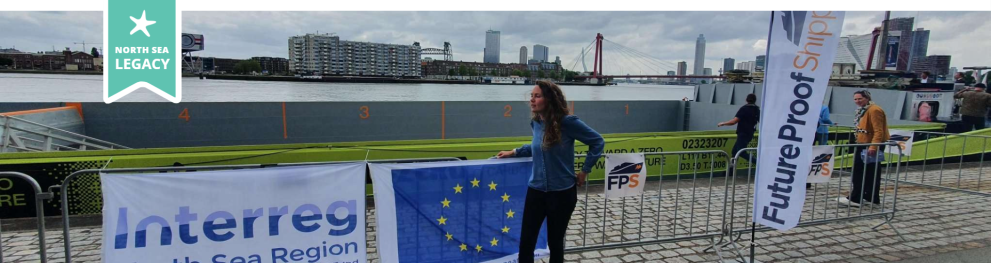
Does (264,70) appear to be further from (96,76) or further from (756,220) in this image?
(756,220)

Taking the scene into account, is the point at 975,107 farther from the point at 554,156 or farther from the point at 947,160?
the point at 554,156

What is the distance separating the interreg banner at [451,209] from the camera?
3443 mm

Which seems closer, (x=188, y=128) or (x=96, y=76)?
(x=188, y=128)

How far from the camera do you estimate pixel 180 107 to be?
41.0ft

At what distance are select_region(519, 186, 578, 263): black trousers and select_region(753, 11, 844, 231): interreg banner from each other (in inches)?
65.0

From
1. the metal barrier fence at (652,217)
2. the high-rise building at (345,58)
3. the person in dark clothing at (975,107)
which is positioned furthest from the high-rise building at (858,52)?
the high-rise building at (345,58)

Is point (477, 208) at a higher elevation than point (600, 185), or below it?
higher

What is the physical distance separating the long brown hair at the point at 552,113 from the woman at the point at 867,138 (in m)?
4.38

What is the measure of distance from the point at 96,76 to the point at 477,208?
58402 millimetres

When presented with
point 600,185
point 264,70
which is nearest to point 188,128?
point 600,185

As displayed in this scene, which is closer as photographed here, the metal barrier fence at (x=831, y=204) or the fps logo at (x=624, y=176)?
the fps logo at (x=624, y=176)

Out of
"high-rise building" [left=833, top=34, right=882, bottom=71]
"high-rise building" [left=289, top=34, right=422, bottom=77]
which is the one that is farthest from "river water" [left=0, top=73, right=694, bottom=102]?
"high-rise building" [left=289, top=34, right=422, bottom=77]

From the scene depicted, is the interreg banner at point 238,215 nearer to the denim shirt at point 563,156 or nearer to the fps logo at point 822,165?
the denim shirt at point 563,156

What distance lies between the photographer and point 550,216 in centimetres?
318
